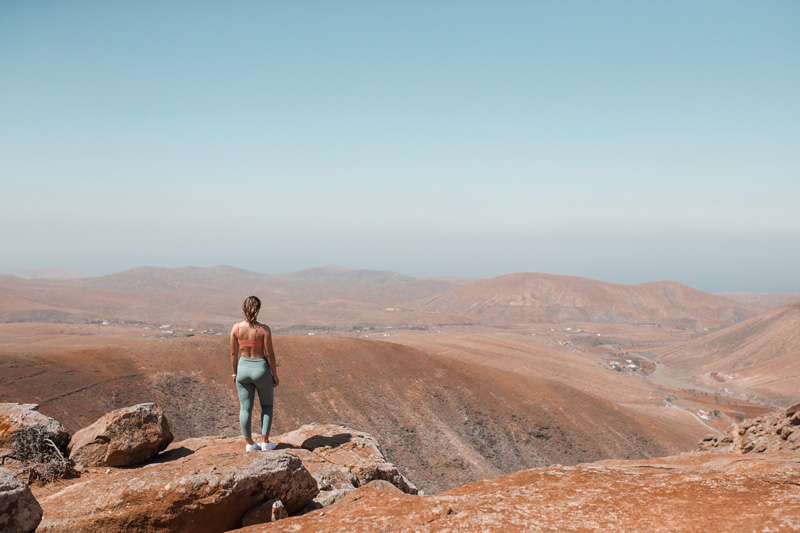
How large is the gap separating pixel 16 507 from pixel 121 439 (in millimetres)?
4059

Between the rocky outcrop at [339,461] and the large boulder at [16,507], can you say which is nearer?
the large boulder at [16,507]

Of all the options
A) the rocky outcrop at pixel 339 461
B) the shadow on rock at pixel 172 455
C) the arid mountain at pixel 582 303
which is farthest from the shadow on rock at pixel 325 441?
the arid mountain at pixel 582 303

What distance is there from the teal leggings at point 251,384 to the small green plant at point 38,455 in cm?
274

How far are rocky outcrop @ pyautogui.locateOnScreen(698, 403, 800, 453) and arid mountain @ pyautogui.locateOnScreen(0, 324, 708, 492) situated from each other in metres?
16.3

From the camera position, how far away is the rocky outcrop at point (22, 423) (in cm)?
745

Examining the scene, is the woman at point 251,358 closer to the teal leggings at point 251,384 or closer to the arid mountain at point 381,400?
the teal leggings at point 251,384

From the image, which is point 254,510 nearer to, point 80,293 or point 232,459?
point 232,459

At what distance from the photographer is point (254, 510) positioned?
5.30 metres

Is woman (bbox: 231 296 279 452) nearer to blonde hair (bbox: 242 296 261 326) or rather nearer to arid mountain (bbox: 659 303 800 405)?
blonde hair (bbox: 242 296 261 326)

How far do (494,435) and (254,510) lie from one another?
3248 cm

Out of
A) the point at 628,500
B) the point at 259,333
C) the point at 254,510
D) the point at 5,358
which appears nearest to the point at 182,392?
the point at 5,358

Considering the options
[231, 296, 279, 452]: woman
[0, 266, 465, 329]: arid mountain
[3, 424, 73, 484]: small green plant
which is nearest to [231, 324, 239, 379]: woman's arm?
[231, 296, 279, 452]: woman

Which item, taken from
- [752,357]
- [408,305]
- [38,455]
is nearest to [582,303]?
[408,305]

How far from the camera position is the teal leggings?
7609 mm
